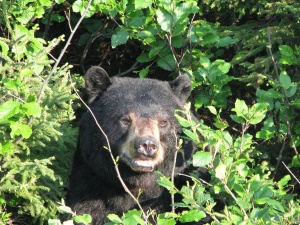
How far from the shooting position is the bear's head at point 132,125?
6.03 m

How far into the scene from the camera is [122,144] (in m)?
6.16

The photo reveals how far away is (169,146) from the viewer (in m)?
6.34

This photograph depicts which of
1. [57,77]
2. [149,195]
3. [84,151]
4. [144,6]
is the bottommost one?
[149,195]

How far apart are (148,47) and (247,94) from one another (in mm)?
1482

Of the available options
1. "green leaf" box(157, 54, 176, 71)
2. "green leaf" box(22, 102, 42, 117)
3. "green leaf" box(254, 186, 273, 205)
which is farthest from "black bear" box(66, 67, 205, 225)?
"green leaf" box(157, 54, 176, 71)

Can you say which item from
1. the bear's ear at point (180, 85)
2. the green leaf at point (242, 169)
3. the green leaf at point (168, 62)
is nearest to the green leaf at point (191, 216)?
the green leaf at point (242, 169)

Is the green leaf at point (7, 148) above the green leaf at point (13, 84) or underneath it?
underneath

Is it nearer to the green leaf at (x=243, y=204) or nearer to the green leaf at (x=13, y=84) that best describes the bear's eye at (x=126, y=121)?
the green leaf at (x=13, y=84)

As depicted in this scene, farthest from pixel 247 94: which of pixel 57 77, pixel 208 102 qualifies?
pixel 57 77

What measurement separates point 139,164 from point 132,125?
0.37 metres

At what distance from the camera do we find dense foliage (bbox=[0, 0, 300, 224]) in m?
5.75

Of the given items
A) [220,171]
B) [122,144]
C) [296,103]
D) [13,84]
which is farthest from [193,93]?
Result: [220,171]

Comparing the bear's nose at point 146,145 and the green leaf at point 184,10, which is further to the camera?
the green leaf at point 184,10

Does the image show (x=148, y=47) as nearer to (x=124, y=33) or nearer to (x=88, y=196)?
(x=124, y=33)
